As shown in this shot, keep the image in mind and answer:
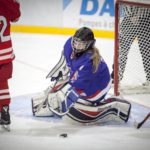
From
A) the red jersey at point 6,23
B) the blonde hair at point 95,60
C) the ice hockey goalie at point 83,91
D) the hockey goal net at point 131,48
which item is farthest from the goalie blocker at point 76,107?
the hockey goal net at point 131,48

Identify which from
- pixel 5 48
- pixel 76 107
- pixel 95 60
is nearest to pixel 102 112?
pixel 76 107

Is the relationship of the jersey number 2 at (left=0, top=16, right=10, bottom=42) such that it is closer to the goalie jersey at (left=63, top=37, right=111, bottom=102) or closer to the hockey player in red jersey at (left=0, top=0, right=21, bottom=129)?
the hockey player in red jersey at (left=0, top=0, right=21, bottom=129)

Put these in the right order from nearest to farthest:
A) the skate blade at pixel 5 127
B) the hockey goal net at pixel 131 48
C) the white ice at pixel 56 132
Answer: the white ice at pixel 56 132
the skate blade at pixel 5 127
the hockey goal net at pixel 131 48

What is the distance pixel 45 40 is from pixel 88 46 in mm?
3038

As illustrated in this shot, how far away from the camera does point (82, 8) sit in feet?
19.9

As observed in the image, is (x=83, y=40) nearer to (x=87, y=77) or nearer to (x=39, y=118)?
(x=87, y=77)

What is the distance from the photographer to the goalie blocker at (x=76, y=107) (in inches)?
108

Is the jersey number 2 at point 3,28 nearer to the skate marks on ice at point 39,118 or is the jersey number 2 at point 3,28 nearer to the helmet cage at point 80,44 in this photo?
the helmet cage at point 80,44

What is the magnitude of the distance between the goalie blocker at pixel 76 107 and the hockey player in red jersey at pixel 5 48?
34 cm

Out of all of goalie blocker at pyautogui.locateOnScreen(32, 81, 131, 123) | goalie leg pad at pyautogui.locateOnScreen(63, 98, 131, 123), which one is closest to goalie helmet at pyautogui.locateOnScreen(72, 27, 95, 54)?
goalie blocker at pyautogui.locateOnScreen(32, 81, 131, 123)

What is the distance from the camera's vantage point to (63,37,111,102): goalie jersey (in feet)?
8.98

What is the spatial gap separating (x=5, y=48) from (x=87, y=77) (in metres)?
0.55

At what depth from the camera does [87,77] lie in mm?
2752

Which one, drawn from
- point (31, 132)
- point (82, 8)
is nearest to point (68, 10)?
point (82, 8)
